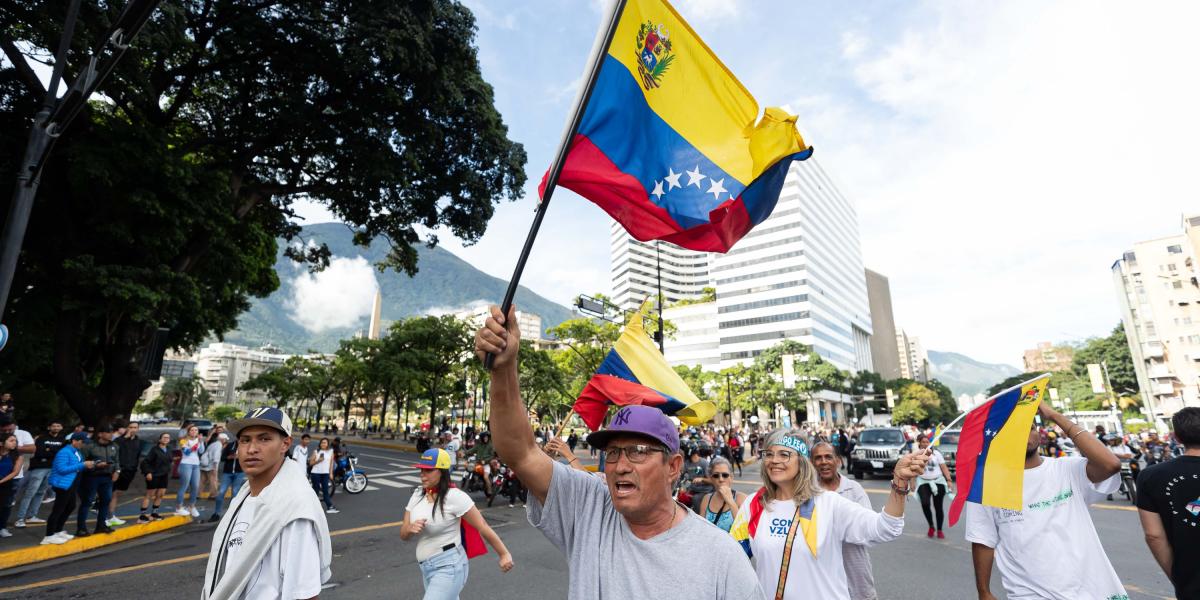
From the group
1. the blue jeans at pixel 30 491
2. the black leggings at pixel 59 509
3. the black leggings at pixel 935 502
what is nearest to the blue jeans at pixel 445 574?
the black leggings at pixel 59 509

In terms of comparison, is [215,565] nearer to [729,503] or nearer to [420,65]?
[729,503]

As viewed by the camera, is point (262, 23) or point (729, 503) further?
point (262, 23)

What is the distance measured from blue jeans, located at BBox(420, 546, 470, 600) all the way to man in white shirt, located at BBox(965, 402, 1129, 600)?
3.54m

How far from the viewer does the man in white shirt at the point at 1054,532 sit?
3125mm

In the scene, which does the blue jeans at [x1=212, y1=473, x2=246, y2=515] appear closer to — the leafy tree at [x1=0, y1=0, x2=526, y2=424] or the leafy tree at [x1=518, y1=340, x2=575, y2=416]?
the leafy tree at [x1=0, y1=0, x2=526, y2=424]

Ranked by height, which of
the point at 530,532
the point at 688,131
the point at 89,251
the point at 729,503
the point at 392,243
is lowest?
the point at 530,532

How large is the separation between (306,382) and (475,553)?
66.0m

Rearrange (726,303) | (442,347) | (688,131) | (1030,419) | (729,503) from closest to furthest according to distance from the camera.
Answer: (1030,419)
(688,131)
(729,503)
(442,347)
(726,303)

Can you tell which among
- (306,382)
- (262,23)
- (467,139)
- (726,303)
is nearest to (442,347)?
(467,139)

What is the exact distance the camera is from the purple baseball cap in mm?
1912

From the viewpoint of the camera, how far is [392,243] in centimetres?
2030

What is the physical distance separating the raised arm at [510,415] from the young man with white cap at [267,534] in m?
1.39

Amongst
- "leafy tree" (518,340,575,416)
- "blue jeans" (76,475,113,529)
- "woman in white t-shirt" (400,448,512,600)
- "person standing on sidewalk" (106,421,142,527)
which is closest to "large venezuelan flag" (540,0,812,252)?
"woman in white t-shirt" (400,448,512,600)

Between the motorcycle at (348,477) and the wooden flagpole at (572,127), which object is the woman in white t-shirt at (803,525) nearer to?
the wooden flagpole at (572,127)
